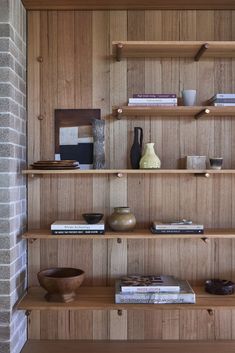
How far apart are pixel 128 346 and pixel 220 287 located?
0.62m

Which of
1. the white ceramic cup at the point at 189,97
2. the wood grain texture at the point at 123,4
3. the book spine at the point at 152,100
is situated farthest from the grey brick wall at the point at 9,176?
the white ceramic cup at the point at 189,97

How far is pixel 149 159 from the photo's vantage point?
214cm

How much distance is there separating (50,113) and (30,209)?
0.58m

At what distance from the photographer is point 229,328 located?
2283 mm

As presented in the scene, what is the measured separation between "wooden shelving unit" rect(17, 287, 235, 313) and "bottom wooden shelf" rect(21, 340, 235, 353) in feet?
0.97

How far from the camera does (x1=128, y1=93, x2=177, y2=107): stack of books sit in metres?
2.11

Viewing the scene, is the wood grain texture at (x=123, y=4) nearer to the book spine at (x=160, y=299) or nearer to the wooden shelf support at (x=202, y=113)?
the wooden shelf support at (x=202, y=113)

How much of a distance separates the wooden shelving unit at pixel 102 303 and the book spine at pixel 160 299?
0.07 ft

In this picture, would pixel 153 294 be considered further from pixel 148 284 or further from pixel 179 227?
pixel 179 227

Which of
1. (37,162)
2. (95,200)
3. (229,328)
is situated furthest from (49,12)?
(229,328)

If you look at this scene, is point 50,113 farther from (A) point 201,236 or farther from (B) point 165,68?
(A) point 201,236

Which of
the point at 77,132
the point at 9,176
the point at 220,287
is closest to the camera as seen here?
the point at 9,176

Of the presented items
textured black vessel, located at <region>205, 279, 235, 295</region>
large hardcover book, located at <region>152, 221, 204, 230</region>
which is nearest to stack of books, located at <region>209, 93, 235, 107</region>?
large hardcover book, located at <region>152, 221, 204, 230</region>

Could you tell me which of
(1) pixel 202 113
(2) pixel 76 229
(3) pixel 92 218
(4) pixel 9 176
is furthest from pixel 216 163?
(4) pixel 9 176
